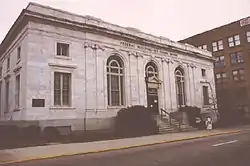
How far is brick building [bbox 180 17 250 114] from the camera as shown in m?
34.8

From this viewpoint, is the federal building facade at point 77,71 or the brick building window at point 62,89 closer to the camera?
the federal building facade at point 77,71

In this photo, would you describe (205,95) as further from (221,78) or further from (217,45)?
(217,45)

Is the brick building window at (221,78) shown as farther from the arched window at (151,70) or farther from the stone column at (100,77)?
the stone column at (100,77)

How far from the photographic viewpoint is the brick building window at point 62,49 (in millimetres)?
17709

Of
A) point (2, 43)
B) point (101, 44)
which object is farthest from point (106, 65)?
point (2, 43)

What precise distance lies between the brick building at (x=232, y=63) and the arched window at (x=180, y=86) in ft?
31.6

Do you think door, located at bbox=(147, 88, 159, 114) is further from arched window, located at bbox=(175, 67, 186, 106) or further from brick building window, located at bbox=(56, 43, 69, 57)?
brick building window, located at bbox=(56, 43, 69, 57)

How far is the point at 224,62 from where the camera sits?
38125mm

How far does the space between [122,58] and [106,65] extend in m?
1.62

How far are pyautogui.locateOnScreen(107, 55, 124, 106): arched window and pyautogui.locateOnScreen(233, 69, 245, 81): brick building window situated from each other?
2117 cm

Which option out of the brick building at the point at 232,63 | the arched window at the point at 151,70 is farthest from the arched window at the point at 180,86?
the brick building at the point at 232,63

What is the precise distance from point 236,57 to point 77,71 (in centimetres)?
2600

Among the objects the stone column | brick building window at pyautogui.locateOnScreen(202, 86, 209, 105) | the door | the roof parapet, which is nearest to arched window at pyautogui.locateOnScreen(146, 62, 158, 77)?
the door

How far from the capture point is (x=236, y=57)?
120 ft
